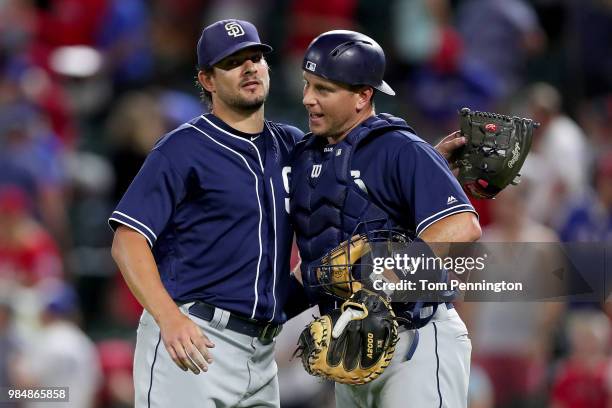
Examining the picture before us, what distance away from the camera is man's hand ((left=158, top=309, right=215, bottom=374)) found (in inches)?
182

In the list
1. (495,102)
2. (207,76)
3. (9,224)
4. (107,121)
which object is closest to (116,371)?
(9,224)

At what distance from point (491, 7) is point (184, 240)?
576cm

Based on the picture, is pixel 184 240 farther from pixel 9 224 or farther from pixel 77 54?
pixel 77 54

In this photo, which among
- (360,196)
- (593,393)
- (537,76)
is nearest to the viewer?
(360,196)

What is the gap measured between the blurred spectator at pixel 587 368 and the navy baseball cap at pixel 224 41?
12.6 feet

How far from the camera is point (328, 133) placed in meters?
4.93

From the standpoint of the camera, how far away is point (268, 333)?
16.9ft

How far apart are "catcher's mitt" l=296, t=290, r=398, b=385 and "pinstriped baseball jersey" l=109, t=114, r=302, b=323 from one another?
1.65 ft

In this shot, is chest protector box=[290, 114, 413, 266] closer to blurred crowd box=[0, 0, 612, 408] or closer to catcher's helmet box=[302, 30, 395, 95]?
catcher's helmet box=[302, 30, 395, 95]

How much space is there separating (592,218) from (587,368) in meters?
1.03

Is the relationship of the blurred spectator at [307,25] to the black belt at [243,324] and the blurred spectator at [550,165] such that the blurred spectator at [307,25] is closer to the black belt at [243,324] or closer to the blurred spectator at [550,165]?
the blurred spectator at [550,165]

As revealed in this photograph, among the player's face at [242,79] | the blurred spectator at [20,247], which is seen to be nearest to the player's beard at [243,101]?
the player's face at [242,79]

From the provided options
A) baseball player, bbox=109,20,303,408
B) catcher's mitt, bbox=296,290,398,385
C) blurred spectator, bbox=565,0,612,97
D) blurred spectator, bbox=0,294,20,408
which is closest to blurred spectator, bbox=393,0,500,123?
blurred spectator, bbox=565,0,612,97

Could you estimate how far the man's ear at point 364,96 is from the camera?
4.90 metres
